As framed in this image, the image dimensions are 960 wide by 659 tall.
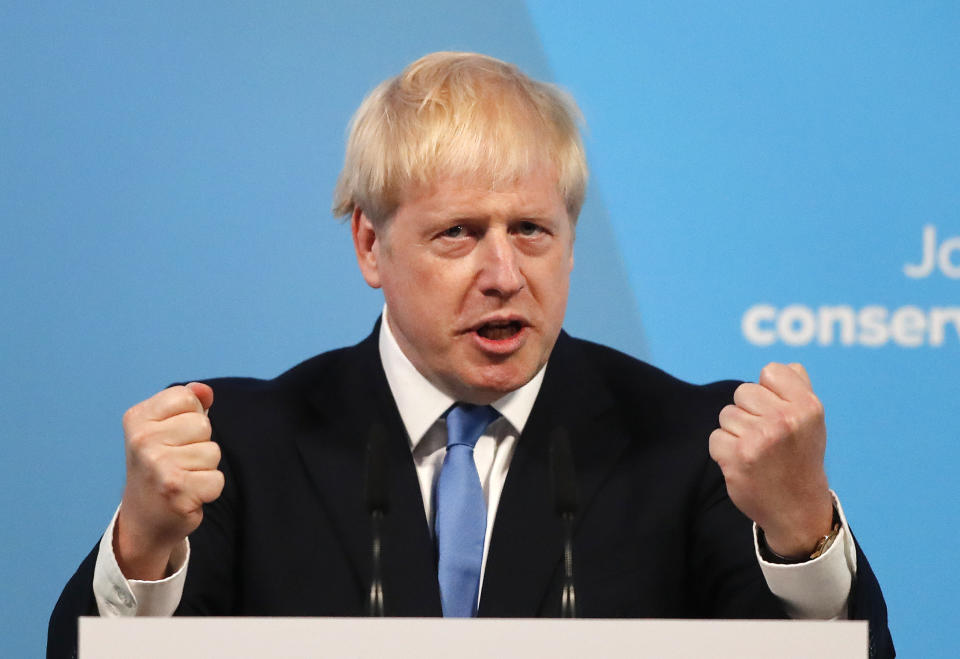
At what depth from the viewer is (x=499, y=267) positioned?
2078mm

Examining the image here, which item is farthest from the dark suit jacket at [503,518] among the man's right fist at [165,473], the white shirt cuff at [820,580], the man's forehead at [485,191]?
the man's forehead at [485,191]

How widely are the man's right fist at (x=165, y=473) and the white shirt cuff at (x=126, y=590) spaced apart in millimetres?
30

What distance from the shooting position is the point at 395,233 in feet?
7.30

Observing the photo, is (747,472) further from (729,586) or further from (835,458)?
(835,458)

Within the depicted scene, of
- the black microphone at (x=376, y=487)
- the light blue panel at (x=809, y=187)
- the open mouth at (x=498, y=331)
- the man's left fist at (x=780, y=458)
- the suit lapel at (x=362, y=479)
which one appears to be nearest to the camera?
the black microphone at (x=376, y=487)

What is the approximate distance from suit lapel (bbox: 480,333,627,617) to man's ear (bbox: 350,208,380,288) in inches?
14.5

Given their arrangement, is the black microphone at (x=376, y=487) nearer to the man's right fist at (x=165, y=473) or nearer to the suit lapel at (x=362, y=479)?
the man's right fist at (x=165, y=473)

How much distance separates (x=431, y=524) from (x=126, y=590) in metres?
0.54

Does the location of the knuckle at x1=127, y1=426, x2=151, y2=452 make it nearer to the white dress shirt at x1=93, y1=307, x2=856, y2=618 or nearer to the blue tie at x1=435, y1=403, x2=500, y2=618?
the white dress shirt at x1=93, y1=307, x2=856, y2=618

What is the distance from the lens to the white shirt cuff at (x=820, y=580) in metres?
1.75

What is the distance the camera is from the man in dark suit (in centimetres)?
207

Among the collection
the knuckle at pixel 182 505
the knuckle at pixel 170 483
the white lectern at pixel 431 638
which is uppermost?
the knuckle at pixel 170 483

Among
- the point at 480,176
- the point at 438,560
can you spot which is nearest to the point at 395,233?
the point at 480,176

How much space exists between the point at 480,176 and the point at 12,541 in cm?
147
